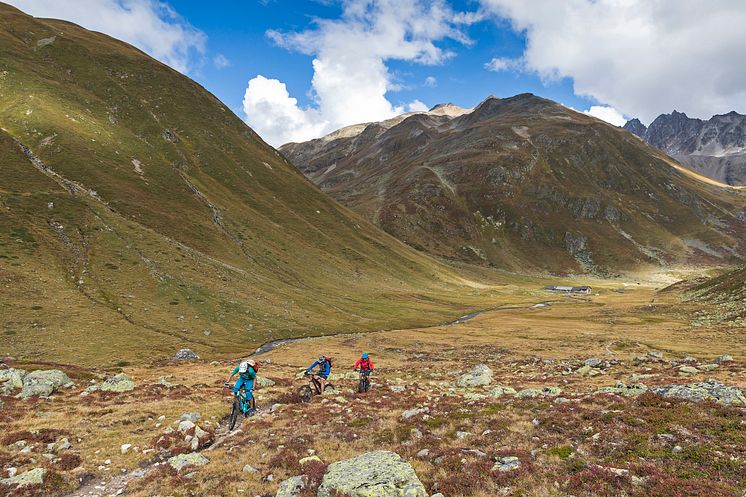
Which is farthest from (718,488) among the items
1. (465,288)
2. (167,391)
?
(465,288)

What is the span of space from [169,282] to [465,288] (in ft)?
415

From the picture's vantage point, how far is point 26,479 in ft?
48.3

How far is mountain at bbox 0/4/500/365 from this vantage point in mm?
63062

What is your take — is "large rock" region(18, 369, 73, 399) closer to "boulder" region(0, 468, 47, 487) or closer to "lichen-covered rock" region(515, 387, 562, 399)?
"boulder" region(0, 468, 47, 487)

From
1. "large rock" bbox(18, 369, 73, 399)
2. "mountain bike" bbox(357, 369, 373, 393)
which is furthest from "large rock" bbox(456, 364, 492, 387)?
"large rock" bbox(18, 369, 73, 399)

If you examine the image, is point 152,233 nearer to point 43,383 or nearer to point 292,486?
point 43,383

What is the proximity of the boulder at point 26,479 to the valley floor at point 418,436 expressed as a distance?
0.42 metres

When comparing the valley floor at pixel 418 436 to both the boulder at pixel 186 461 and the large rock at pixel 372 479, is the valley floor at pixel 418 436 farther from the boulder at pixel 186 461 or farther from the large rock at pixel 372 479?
the large rock at pixel 372 479

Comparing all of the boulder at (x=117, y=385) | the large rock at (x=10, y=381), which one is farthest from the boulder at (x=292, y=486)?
the large rock at (x=10, y=381)

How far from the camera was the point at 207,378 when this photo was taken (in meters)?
37.8

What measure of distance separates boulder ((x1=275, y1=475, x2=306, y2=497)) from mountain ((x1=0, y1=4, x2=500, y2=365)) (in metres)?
47.0

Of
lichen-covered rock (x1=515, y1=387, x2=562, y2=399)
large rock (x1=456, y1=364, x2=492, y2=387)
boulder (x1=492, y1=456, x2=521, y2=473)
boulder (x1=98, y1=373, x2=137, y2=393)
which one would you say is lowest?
large rock (x1=456, y1=364, x2=492, y2=387)

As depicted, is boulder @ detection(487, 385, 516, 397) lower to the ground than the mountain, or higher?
lower

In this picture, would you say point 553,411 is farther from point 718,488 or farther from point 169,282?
point 169,282
